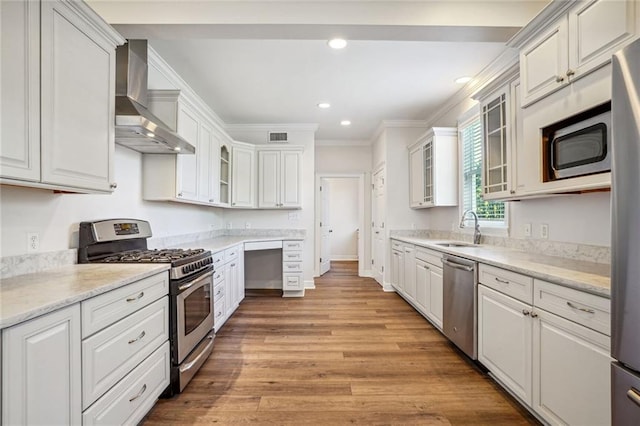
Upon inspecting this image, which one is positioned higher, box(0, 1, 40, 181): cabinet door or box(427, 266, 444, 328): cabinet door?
box(0, 1, 40, 181): cabinet door

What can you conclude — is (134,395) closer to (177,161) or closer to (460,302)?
(177,161)

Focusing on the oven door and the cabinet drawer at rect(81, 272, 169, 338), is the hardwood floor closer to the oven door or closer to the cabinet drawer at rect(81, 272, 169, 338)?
the oven door

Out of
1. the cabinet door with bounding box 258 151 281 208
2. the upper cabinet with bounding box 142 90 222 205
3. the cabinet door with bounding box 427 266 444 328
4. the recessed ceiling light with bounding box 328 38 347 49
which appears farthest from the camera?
the cabinet door with bounding box 258 151 281 208

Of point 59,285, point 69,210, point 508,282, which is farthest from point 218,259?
point 508,282

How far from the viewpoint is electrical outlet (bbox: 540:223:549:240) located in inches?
95.6

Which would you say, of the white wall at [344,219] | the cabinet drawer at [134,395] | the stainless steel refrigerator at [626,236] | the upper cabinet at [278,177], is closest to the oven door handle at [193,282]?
the cabinet drawer at [134,395]

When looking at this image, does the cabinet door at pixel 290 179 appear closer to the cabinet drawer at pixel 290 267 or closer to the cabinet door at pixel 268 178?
the cabinet door at pixel 268 178

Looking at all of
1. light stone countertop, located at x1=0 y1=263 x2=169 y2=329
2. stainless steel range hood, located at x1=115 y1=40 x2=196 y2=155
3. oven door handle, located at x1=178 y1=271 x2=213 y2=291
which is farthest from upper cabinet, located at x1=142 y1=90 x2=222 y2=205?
light stone countertop, located at x1=0 y1=263 x2=169 y2=329

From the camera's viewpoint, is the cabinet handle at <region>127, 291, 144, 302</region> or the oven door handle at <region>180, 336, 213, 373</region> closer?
the cabinet handle at <region>127, 291, 144, 302</region>

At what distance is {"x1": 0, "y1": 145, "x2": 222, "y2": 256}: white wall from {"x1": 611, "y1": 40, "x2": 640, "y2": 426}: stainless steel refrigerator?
9.08 ft

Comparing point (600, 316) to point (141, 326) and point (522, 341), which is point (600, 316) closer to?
point (522, 341)

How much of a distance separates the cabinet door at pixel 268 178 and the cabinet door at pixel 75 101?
119 inches

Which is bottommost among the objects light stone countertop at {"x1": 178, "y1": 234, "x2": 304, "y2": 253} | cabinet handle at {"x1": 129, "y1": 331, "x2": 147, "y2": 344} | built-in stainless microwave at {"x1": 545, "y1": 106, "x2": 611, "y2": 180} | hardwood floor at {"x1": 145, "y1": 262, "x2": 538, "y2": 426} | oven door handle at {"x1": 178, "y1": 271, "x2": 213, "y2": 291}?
hardwood floor at {"x1": 145, "y1": 262, "x2": 538, "y2": 426}

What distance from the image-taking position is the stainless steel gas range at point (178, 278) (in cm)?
206
